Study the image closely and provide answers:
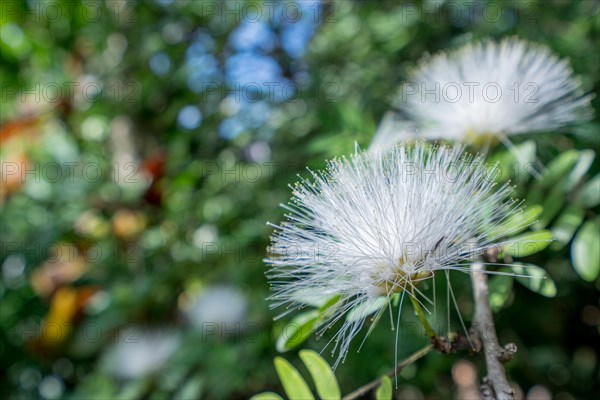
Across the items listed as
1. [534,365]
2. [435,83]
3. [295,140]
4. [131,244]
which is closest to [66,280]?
[131,244]

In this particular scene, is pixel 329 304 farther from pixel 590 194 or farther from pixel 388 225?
pixel 590 194

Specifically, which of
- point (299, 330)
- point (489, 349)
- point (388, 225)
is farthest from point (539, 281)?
point (299, 330)

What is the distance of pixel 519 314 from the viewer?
6.64ft

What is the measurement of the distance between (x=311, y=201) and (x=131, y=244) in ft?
4.56

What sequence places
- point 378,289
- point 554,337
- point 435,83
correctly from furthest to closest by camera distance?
point 554,337 < point 435,83 < point 378,289

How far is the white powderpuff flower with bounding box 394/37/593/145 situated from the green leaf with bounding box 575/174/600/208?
0.45ft

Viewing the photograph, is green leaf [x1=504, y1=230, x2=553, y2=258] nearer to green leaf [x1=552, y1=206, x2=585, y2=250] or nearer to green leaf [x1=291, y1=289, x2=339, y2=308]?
green leaf [x1=552, y1=206, x2=585, y2=250]

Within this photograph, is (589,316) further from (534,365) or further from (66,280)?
(66,280)

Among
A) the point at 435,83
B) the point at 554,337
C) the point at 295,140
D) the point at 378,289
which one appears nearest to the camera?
the point at 378,289

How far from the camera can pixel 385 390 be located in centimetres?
89

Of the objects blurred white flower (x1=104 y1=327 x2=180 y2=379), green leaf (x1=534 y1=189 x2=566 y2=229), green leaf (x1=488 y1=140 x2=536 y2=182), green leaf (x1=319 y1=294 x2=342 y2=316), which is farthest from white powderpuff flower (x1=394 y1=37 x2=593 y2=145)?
blurred white flower (x1=104 y1=327 x2=180 y2=379)

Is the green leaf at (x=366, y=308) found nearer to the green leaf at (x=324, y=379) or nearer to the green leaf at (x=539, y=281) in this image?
the green leaf at (x=324, y=379)

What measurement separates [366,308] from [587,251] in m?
0.48

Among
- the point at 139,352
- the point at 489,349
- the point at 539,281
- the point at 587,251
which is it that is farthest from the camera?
the point at 139,352
